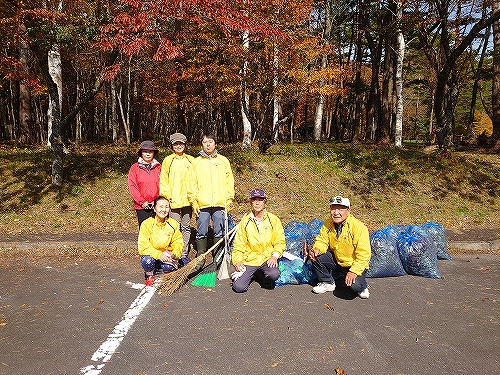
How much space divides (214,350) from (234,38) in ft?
35.0

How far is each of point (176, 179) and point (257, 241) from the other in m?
1.64

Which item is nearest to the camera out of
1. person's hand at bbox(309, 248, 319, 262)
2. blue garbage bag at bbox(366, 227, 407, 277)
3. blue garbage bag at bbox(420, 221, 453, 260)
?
person's hand at bbox(309, 248, 319, 262)

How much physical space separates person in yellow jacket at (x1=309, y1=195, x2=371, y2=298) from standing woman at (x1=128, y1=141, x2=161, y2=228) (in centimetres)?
267

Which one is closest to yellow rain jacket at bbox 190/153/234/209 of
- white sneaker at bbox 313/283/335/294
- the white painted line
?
the white painted line

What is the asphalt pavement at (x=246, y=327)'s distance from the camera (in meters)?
3.23

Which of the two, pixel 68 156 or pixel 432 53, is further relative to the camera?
pixel 432 53

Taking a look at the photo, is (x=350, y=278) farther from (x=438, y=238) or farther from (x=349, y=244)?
(x=438, y=238)

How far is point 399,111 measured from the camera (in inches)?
543

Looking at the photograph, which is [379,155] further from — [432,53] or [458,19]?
[458,19]

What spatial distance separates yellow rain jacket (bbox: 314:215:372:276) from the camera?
445cm

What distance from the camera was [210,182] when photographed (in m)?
5.54

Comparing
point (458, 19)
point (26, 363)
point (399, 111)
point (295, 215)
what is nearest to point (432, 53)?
point (458, 19)

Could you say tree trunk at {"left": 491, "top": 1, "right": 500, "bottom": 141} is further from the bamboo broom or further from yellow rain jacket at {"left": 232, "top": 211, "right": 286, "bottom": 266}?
the bamboo broom

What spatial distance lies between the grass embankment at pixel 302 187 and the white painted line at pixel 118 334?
358 centimetres
